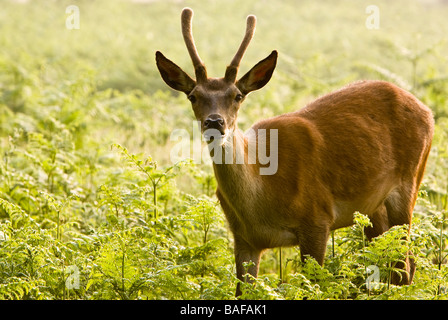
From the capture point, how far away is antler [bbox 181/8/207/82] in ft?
18.3

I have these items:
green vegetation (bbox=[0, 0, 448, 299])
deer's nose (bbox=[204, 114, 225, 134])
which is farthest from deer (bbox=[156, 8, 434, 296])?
green vegetation (bbox=[0, 0, 448, 299])

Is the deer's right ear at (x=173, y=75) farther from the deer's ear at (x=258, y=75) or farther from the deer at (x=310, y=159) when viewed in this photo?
the deer's ear at (x=258, y=75)

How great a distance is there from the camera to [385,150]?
6.20m

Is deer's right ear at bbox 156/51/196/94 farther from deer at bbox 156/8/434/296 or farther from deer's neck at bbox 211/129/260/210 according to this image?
deer's neck at bbox 211/129/260/210

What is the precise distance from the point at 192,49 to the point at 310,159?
1421mm

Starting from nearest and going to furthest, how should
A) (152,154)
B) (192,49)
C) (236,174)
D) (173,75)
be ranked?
(236,174) → (192,49) → (173,75) → (152,154)

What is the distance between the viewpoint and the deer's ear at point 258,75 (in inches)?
225

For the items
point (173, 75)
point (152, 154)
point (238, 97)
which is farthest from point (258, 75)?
point (152, 154)

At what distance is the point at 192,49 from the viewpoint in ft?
18.9

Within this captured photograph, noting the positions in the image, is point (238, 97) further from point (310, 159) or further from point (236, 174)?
point (310, 159)

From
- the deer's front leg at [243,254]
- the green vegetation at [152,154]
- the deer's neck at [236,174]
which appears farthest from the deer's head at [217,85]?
the deer's front leg at [243,254]

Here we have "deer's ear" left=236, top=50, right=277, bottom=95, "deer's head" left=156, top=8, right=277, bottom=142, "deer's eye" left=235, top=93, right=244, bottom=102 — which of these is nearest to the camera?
"deer's head" left=156, top=8, right=277, bottom=142

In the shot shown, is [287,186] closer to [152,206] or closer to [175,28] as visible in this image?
[152,206]
